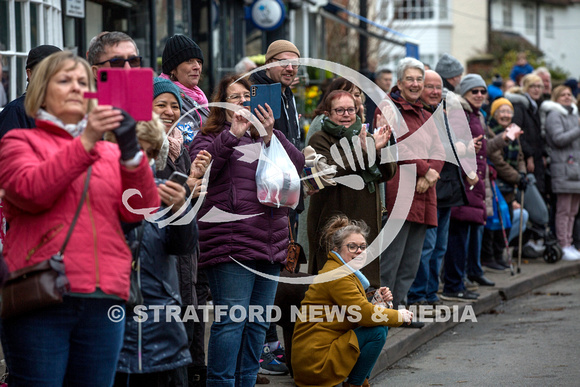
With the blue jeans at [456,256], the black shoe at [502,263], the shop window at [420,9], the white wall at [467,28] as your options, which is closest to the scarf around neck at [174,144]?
the blue jeans at [456,256]

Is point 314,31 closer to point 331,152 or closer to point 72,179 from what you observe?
point 331,152

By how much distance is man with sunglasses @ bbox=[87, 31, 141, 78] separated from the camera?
4.60m

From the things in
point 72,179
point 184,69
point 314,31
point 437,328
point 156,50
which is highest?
point 314,31

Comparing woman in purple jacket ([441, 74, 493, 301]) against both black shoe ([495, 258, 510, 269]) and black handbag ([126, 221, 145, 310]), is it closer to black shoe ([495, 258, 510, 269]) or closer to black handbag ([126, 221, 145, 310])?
black shoe ([495, 258, 510, 269])

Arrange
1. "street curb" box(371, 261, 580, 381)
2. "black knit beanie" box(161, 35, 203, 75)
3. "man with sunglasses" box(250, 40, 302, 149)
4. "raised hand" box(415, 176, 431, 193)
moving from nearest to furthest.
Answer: "black knit beanie" box(161, 35, 203, 75)
"man with sunglasses" box(250, 40, 302, 149)
"street curb" box(371, 261, 580, 381)
"raised hand" box(415, 176, 431, 193)

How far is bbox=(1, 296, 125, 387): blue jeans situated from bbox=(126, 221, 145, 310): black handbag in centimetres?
14

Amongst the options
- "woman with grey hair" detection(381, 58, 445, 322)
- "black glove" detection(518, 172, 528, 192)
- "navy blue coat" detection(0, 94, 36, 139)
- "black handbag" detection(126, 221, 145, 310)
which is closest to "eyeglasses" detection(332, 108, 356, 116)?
"woman with grey hair" detection(381, 58, 445, 322)

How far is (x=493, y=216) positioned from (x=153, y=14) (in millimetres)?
5101

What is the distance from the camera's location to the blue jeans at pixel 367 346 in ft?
17.7

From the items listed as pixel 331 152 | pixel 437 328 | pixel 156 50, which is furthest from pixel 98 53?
pixel 156 50

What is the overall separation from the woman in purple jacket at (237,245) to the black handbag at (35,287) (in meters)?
1.80

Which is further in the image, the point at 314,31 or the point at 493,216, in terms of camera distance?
the point at 314,31

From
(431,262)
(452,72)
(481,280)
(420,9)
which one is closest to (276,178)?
(431,262)

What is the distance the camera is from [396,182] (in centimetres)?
740
